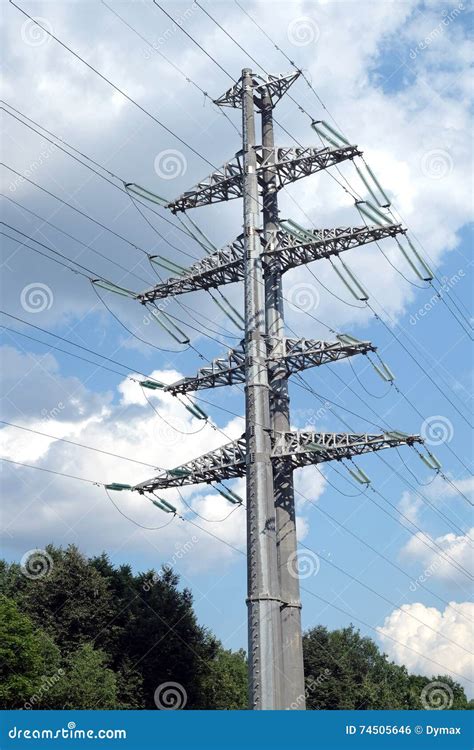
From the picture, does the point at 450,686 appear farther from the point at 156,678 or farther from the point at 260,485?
the point at 260,485

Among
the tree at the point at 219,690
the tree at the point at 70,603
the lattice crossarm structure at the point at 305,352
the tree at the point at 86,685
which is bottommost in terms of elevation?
the tree at the point at 86,685

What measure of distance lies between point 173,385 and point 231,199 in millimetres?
9836

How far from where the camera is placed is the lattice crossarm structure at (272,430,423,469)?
111ft

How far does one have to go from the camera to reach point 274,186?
137 ft

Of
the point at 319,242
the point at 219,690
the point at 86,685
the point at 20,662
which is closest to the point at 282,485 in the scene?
the point at 319,242

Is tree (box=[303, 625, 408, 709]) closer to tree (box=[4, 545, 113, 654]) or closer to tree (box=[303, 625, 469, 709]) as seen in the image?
tree (box=[303, 625, 469, 709])

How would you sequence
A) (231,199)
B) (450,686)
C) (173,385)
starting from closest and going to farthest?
(173,385)
(231,199)
(450,686)

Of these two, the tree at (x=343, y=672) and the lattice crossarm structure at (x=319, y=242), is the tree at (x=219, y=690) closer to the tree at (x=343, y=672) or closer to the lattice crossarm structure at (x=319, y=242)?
the tree at (x=343, y=672)

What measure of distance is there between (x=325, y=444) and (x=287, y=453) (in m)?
1.72

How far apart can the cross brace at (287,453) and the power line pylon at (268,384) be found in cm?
4

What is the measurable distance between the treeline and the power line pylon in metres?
21.7

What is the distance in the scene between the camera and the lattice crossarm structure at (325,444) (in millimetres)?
33688

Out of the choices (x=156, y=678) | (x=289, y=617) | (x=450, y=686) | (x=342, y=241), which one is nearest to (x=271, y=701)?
(x=289, y=617)

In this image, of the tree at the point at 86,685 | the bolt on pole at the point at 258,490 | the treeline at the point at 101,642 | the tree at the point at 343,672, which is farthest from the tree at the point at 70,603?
the bolt on pole at the point at 258,490
